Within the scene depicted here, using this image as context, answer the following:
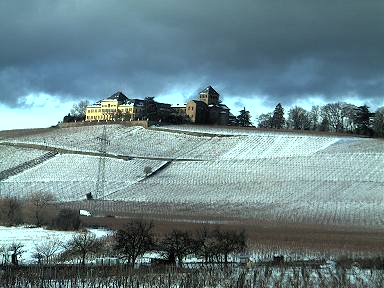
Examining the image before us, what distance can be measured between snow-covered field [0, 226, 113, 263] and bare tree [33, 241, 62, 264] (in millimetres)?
195

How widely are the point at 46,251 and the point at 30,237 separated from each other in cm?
878

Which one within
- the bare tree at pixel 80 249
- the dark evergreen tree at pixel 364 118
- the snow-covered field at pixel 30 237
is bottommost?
the snow-covered field at pixel 30 237

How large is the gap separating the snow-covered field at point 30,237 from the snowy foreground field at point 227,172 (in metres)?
19.8

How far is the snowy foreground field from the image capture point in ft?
204

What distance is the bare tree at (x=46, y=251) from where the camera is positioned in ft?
83.4

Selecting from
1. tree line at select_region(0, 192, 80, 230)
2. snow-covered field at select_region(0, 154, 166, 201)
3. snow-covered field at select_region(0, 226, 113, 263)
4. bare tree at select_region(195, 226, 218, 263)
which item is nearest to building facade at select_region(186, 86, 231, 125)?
snow-covered field at select_region(0, 154, 166, 201)

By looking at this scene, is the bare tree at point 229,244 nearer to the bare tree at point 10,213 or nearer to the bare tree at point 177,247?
the bare tree at point 177,247

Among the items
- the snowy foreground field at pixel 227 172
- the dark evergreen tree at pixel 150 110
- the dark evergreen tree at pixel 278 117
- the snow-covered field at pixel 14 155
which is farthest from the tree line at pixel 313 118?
the snow-covered field at pixel 14 155

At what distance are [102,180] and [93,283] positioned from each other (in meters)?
66.9

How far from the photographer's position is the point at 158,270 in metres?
22.3

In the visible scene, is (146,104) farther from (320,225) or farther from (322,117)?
(320,225)

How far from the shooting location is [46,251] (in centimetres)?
2833

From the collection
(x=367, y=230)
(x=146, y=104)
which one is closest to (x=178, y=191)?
(x=367, y=230)

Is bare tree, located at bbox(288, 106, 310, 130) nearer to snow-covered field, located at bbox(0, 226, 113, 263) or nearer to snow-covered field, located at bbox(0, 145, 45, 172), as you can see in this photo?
snow-covered field, located at bbox(0, 145, 45, 172)
